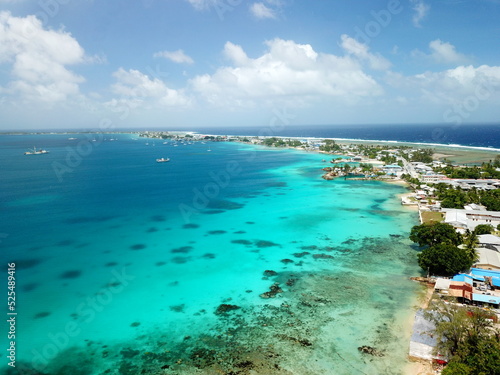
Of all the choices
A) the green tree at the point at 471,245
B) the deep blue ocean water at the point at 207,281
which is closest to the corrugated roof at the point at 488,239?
the green tree at the point at 471,245

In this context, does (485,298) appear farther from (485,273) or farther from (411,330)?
(411,330)

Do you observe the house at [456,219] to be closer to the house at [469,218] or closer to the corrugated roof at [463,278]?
the house at [469,218]

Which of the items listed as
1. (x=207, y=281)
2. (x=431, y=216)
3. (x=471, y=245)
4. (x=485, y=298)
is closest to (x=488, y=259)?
(x=471, y=245)

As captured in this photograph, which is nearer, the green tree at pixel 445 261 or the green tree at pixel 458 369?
the green tree at pixel 458 369

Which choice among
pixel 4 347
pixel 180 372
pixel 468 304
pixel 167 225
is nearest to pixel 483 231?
pixel 468 304

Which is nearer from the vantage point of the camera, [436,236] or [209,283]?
[209,283]
